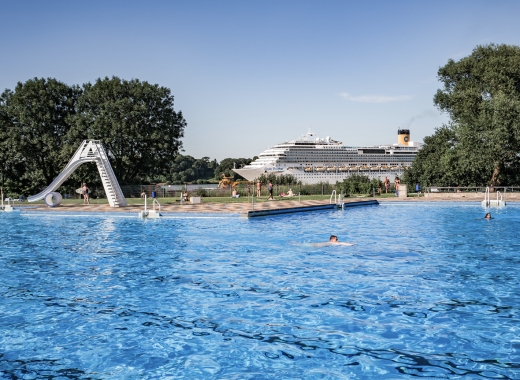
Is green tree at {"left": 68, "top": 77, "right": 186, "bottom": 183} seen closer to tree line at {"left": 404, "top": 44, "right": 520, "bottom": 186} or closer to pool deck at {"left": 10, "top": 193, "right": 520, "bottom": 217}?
pool deck at {"left": 10, "top": 193, "right": 520, "bottom": 217}

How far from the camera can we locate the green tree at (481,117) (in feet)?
106

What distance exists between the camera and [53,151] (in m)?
38.9

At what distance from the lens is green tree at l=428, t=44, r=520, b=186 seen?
3231 cm

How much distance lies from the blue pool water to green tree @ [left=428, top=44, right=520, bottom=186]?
1971 cm

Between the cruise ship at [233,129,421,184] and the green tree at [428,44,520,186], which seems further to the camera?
the cruise ship at [233,129,421,184]

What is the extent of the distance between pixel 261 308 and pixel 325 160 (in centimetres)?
7382

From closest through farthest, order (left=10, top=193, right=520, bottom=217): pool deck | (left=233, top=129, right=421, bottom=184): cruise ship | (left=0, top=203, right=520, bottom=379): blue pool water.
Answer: (left=0, top=203, right=520, bottom=379): blue pool water
(left=10, top=193, right=520, bottom=217): pool deck
(left=233, top=129, right=421, bottom=184): cruise ship

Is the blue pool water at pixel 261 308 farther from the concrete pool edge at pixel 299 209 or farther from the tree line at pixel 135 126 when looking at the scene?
the tree line at pixel 135 126

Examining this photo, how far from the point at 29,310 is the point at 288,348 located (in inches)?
178

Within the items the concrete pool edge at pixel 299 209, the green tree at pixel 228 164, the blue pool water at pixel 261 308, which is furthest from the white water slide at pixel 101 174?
the green tree at pixel 228 164

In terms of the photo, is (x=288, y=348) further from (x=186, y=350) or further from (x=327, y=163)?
(x=327, y=163)

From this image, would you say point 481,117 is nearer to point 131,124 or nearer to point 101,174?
point 101,174

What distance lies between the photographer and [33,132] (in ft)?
129

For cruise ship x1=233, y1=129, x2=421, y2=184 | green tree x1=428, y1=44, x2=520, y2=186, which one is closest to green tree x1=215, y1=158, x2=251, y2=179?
cruise ship x1=233, y1=129, x2=421, y2=184
